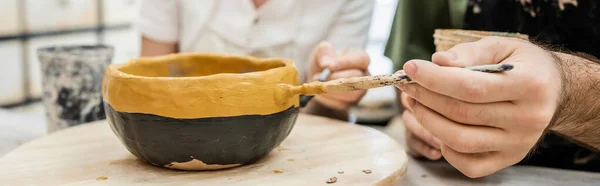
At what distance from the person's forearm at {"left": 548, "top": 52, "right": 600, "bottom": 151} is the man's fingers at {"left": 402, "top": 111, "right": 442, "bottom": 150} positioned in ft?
0.54

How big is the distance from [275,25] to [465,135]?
0.69 meters

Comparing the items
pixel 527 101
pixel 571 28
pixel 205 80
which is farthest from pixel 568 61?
pixel 205 80

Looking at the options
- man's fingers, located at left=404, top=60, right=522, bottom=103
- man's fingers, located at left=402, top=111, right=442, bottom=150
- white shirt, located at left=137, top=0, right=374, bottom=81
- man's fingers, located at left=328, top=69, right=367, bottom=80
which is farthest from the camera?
white shirt, located at left=137, top=0, right=374, bottom=81

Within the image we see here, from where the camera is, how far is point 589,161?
94 centimetres

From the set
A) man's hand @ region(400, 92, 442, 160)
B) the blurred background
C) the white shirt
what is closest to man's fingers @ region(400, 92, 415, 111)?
man's hand @ region(400, 92, 442, 160)

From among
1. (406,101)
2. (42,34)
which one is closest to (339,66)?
(406,101)

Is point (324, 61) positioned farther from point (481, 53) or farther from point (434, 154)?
point (481, 53)

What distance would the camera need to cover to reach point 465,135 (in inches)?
23.8

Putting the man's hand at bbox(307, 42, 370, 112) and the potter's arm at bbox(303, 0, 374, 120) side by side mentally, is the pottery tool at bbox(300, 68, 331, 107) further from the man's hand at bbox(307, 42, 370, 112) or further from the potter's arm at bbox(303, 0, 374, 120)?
Answer: the potter's arm at bbox(303, 0, 374, 120)

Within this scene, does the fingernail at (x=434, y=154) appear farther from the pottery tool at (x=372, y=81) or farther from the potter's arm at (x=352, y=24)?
the potter's arm at (x=352, y=24)

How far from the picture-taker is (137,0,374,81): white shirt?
121 cm

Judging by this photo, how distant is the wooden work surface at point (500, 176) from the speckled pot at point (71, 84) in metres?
0.60

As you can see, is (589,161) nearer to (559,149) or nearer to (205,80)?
(559,149)

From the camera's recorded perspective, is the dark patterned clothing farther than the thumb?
Yes
